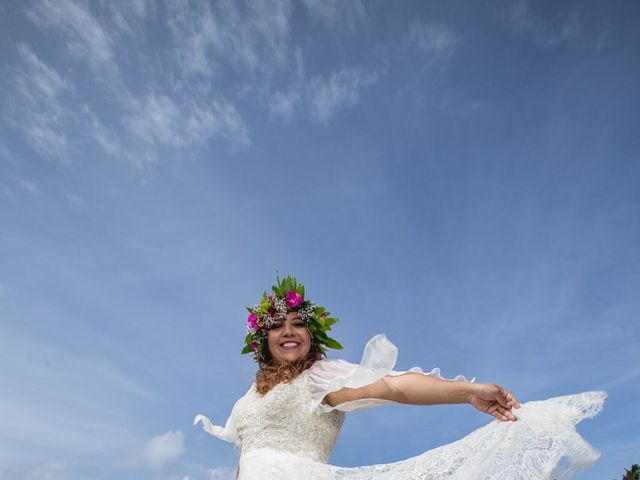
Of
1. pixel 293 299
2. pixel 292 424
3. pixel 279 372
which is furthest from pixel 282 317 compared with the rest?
pixel 292 424

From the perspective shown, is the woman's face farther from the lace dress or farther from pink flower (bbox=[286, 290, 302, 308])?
the lace dress

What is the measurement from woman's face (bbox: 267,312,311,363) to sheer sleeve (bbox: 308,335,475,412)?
479 mm

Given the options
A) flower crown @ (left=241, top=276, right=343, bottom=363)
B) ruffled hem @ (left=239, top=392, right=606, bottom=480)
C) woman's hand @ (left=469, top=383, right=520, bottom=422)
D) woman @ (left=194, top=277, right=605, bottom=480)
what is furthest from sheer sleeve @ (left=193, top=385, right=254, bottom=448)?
woman's hand @ (left=469, top=383, right=520, bottom=422)

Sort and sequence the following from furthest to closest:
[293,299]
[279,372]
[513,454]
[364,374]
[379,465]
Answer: [293,299]
[279,372]
[364,374]
[379,465]
[513,454]

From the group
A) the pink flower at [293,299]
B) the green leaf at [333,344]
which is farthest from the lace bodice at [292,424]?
the pink flower at [293,299]

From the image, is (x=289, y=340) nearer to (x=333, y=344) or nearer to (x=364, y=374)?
(x=333, y=344)

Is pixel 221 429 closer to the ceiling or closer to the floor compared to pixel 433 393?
closer to the ceiling

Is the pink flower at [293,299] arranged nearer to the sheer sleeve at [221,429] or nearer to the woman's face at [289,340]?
the woman's face at [289,340]

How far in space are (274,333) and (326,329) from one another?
47 cm

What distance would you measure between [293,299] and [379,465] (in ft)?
6.15

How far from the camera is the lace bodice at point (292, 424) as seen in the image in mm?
4211

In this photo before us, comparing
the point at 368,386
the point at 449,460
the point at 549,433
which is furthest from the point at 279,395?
the point at 549,433

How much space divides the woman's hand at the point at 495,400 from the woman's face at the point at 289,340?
1.65 metres

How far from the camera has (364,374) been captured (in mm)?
4086
